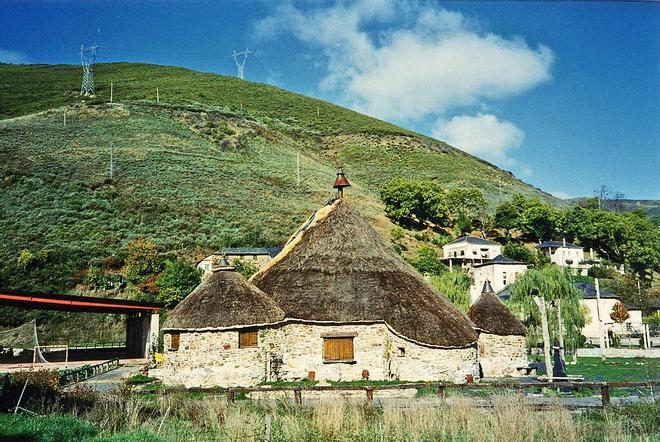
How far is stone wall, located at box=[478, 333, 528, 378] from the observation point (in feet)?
82.5

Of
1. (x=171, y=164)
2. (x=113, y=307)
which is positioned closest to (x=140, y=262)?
(x=113, y=307)

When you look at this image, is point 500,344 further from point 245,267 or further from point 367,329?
point 245,267

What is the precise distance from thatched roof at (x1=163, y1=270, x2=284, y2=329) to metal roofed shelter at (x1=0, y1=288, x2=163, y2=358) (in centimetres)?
717

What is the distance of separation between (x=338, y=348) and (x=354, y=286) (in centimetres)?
283

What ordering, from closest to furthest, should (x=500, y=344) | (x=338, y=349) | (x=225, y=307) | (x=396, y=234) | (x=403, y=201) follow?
1. (x=225, y=307)
2. (x=338, y=349)
3. (x=500, y=344)
4. (x=396, y=234)
5. (x=403, y=201)

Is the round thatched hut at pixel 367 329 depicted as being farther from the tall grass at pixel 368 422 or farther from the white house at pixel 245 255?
the white house at pixel 245 255

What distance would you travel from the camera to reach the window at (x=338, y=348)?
843 inches

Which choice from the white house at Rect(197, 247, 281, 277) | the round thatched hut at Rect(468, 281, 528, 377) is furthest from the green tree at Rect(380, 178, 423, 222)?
the round thatched hut at Rect(468, 281, 528, 377)

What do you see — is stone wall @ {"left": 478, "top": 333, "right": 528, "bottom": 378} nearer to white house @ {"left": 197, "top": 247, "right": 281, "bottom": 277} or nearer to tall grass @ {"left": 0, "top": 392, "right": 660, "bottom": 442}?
tall grass @ {"left": 0, "top": 392, "right": 660, "bottom": 442}

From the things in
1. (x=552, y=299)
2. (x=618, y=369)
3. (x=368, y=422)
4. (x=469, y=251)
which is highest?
(x=469, y=251)

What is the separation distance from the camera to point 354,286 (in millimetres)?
23031

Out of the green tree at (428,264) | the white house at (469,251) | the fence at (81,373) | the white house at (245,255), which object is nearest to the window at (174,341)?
the fence at (81,373)

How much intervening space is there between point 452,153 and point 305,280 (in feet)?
365

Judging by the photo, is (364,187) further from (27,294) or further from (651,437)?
(651,437)
